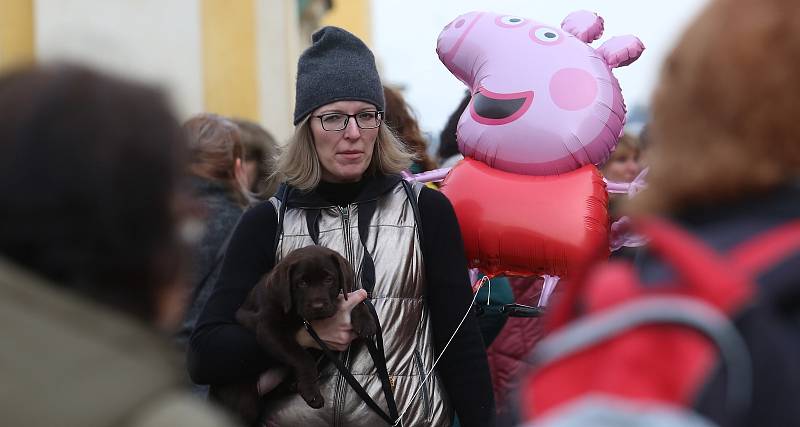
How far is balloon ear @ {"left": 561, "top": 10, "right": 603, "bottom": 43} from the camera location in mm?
4219

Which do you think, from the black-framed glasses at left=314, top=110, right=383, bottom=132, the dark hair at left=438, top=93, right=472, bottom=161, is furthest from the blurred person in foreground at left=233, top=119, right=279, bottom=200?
the black-framed glasses at left=314, top=110, right=383, bottom=132

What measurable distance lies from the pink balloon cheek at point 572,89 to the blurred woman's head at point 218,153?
1681 millimetres

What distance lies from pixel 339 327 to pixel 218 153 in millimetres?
1875

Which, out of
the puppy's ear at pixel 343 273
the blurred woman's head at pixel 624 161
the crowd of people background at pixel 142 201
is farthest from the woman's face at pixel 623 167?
the crowd of people background at pixel 142 201

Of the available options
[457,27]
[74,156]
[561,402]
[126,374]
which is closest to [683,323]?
[561,402]

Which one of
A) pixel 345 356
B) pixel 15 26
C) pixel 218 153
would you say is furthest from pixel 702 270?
pixel 15 26

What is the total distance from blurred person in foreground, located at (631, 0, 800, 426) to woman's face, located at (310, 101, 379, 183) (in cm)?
202

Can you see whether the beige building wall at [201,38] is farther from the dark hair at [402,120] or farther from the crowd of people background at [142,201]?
the crowd of people background at [142,201]

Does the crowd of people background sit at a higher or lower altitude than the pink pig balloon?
higher

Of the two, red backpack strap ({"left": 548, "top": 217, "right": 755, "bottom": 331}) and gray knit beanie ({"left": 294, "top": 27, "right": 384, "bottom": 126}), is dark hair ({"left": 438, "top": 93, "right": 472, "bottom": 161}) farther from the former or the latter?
red backpack strap ({"left": 548, "top": 217, "right": 755, "bottom": 331})

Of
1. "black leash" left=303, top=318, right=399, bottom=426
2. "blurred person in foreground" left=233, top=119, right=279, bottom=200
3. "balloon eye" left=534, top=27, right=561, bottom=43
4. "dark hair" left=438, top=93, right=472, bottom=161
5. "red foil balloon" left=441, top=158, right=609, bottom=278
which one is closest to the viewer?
"black leash" left=303, top=318, right=399, bottom=426

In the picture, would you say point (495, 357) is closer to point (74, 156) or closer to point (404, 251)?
point (404, 251)

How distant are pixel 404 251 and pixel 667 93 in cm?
181

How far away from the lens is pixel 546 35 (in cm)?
407
